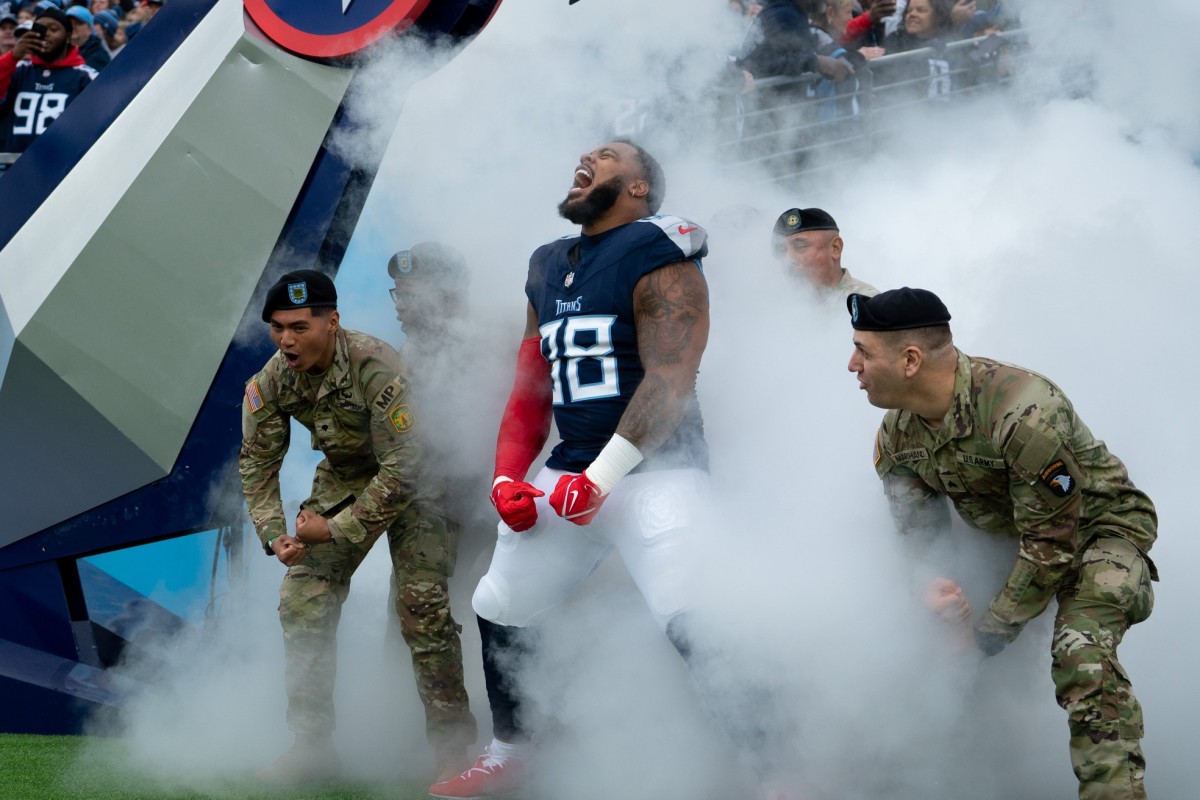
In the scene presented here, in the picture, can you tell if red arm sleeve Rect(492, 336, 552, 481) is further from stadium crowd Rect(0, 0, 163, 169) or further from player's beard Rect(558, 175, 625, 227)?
stadium crowd Rect(0, 0, 163, 169)

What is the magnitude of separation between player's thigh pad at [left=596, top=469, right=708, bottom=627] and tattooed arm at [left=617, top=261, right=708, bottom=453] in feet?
0.41

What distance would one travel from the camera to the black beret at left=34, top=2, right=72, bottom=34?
673 centimetres

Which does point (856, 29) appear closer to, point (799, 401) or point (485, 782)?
point (799, 401)

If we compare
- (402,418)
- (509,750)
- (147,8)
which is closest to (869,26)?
(402,418)

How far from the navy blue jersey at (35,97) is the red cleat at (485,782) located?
180 inches

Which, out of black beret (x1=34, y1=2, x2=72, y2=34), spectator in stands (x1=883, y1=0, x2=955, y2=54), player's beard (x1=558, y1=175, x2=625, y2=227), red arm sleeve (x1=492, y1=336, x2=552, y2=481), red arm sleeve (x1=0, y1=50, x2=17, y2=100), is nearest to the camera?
player's beard (x1=558, y1=175, x2=625, y2=227)

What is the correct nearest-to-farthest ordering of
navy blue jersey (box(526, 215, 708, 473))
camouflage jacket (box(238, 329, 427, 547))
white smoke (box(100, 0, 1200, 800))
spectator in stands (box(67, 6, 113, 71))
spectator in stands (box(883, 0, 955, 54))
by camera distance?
white smoke (box(100, 0, 1200, 800)) < navy blue jersey (box(526, 215, 708, 473)) < camouflage jacket (box(238, 329, 427, 547)) < spectator in stands (box(883, 0, 955, 54)) < spectator in stands (box(67, 6, 113, 71))

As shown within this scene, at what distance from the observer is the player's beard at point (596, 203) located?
3.73 meters

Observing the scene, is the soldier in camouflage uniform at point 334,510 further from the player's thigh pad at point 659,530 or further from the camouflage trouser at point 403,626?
the player's thigh pad at point 659,530

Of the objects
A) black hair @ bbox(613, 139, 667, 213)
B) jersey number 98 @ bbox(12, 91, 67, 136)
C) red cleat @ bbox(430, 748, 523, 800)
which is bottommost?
red cleat @ bbox(430, 748, 523, 800)

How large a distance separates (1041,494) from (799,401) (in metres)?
1.07

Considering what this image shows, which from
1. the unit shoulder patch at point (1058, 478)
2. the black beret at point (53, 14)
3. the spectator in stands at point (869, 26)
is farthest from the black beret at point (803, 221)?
the black beret at point (53, 14)

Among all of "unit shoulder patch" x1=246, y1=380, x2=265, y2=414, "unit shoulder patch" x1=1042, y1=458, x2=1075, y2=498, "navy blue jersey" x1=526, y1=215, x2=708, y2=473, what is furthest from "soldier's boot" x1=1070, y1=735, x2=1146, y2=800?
"unit shoulder patch" x1=246, y1=380, x2=265, y2=414

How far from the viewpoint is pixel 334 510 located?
4.27m
